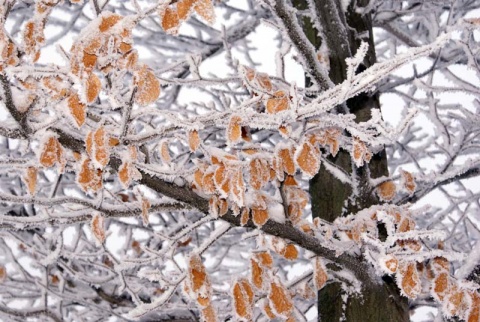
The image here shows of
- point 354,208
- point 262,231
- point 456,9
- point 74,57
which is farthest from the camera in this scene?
point 456,9

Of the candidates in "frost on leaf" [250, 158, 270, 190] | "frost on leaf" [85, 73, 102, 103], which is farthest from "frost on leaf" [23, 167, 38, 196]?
"frost on leaf" [250, 158, 270, 190]

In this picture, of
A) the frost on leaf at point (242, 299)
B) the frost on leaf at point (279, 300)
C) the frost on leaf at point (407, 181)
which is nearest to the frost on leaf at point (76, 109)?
the frost on leaf at point (242, 299)

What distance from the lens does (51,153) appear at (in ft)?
5.56

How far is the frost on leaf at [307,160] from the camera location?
1.87 metres

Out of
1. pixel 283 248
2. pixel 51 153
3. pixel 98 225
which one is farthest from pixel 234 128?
pixel 283 248

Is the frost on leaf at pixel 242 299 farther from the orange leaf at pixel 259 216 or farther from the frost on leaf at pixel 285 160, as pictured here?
the frost on leaf at pixel 285 160

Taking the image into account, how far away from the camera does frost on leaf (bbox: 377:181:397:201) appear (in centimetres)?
273

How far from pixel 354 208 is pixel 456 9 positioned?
8.08ft

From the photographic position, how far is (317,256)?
2.48m

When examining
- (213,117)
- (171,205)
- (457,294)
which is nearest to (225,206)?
(171,205)

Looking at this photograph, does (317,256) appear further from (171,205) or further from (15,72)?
(15,72)

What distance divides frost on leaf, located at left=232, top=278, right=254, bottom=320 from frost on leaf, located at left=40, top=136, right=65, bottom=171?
936mm

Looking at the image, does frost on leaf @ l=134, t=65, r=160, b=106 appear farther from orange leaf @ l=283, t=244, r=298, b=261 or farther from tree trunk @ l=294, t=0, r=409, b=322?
Answer: tree trunk @ l=294, t=0, r=409, b=322

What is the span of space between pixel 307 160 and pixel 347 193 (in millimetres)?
1223
